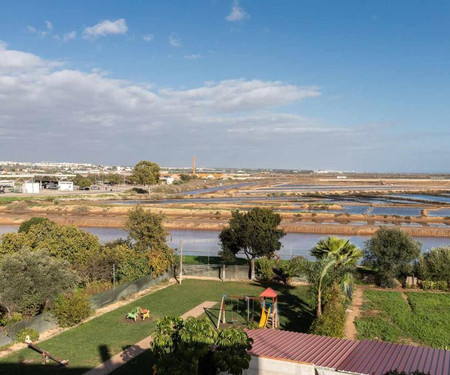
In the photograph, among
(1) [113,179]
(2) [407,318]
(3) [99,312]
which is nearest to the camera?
(2) [407,318]

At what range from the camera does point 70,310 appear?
63.4 ft

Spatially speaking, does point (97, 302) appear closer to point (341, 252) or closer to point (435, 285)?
point (341, 252)

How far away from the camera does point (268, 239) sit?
28703 mm

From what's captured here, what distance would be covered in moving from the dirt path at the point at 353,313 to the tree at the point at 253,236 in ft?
20.6

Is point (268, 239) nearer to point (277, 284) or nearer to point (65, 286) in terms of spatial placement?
point (277, 284)

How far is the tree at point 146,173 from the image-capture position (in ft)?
384

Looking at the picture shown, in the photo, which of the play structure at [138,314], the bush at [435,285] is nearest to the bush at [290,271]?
the bush at [435,285]

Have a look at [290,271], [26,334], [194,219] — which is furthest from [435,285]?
[194,219]

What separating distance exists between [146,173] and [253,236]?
9224cm

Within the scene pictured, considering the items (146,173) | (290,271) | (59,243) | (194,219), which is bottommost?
(194,219)

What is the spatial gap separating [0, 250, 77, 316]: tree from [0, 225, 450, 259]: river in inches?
627

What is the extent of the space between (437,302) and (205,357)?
59.3 ft

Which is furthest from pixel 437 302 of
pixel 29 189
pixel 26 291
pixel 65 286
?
pixel 29 189

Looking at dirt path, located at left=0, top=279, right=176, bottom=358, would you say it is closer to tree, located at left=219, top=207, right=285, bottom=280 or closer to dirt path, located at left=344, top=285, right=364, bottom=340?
tree, located at left=219, top=207, right=285, bottom=280
